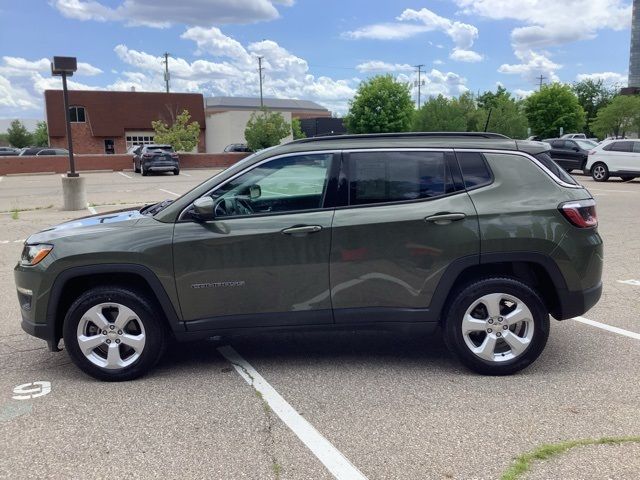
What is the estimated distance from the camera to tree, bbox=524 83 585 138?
54312mm

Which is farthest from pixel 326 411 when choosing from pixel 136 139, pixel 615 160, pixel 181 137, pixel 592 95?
pixel 592 95

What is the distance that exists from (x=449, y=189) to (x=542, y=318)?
115cm

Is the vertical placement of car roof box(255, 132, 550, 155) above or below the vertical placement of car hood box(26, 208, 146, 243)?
above

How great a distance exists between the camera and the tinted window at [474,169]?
4.17 metres

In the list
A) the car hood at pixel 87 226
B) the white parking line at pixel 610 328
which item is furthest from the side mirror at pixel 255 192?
the white parking line at pixel 610 328

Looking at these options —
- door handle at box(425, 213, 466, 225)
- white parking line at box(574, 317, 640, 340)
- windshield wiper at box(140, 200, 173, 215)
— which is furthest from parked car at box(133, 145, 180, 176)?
door handle at box(425, 213, 466, 225)

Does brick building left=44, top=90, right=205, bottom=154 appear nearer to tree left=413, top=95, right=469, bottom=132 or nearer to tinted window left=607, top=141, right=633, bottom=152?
tree left=413, top=95, right=469, bottom=132

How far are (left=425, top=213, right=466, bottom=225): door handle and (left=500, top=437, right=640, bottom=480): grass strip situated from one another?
5.20 feet

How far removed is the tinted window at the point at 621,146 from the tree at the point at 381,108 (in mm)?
31881

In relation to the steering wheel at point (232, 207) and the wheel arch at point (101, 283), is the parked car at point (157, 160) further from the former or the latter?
the steering wheel at point (232, 207)

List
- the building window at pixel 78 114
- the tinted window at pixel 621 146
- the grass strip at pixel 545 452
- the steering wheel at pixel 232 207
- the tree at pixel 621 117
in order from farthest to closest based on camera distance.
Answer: the building window at pixel 78 114 < the tree at pixel 621 117 < the tinted window at pixel 621 146 < the steering wheel at pixel 232 207 < the grass strip at pixel 545 452

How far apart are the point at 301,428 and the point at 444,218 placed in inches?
68.7

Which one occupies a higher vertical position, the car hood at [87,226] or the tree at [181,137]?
the tree at [181,137]

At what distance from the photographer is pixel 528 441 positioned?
10.7 feet
